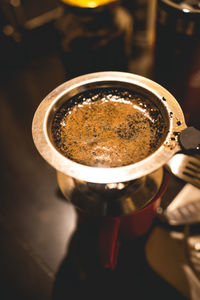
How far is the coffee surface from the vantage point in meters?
0.57

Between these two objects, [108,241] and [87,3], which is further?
[87,3]

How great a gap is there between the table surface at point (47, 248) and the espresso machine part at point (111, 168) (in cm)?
8

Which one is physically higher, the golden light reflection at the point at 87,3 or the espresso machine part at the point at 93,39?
the golden light reflection at the point at 87,3

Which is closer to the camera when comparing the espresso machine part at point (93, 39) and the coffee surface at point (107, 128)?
the coffee surface at point (107, 128)

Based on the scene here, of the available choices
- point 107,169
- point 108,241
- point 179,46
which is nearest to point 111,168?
point 107,169

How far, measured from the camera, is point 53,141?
569 millimetres

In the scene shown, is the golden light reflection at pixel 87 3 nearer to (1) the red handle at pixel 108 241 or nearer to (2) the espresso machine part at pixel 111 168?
(2) the espresso machine part at pixel 111 168

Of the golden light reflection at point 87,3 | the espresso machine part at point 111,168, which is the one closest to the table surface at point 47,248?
the espresso machine part at point 111,168

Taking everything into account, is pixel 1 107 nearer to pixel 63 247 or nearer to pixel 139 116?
pixel 63 247

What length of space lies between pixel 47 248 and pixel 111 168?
72cm

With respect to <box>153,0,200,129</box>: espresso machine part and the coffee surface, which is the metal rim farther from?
<box>153,0,200,129</box>: espresso machine part

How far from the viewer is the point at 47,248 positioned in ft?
3.48

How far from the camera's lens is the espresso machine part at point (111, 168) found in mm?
497

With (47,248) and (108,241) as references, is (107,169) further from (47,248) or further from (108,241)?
(47,248)
